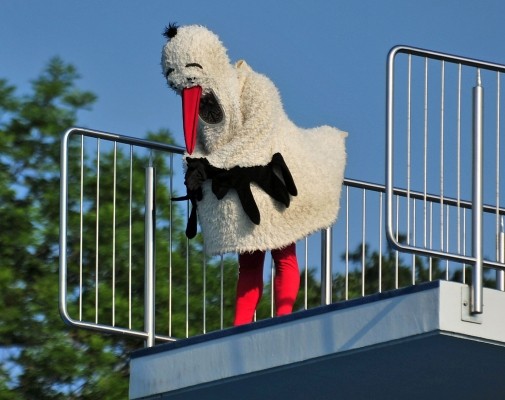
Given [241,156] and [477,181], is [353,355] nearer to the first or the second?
[477,181]

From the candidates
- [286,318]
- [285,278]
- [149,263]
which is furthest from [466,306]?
[149,263]

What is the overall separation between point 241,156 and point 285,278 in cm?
71

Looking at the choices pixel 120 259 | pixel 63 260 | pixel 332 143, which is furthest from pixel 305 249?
pixel 120 259

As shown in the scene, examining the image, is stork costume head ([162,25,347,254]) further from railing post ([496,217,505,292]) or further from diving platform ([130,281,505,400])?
railing post ([496,217,505,292])

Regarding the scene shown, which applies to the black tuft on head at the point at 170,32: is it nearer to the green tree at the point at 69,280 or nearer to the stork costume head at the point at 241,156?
the stork costume head at the point at 241,156

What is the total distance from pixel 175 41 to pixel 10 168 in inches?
445

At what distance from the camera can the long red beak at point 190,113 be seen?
38.8 ft

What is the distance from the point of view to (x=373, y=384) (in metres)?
11.6

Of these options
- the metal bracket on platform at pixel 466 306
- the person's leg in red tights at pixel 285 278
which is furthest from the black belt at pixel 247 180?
the metal bracket on platform at pixel 466 306

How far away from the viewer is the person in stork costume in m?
11.8

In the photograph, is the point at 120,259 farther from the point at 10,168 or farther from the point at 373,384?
the point at 373,384

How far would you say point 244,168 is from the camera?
11.7 metres

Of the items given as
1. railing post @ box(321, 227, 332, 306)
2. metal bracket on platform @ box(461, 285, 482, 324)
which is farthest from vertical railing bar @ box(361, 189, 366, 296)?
metal bracket on platform @ box(461, 285, 482, 324)

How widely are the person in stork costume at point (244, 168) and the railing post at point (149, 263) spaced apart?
0.50 m
